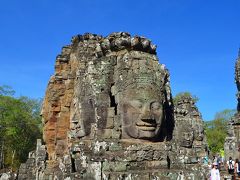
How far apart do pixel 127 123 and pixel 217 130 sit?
46.7 m

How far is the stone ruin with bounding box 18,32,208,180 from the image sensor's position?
7.56m

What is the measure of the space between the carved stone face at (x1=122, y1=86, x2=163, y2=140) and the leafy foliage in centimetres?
2809

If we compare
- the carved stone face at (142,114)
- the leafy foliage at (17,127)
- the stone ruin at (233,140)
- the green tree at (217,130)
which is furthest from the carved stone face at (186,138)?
the green tree at (217,130)

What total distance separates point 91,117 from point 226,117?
163 feet

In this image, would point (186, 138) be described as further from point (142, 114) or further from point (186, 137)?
point (142, 114)

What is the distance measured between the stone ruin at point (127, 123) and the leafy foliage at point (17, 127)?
27.4 m

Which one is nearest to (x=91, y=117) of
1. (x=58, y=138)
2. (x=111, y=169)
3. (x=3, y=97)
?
(x=111, y=169)

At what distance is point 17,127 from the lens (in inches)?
1433

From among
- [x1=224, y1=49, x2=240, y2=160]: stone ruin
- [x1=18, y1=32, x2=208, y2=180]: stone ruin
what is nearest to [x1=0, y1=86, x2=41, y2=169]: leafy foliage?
[x1=224, y1=49, x2=240, y2=160]: stone ruin

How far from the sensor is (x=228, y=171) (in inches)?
705

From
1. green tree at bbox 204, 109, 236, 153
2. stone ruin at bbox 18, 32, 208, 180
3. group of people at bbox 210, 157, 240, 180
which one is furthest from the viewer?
green tree at bbox 204, 109, 236, 153

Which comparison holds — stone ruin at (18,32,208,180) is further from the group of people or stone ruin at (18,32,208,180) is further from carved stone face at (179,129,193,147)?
the group of people

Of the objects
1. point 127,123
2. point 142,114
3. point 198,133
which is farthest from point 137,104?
point 198,133

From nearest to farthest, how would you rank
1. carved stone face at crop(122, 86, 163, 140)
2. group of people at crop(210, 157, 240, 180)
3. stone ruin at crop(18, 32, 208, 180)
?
stone ruin at crop(18, 32, 208, 180) → carved stone face at crop(122, 86, 163, 140) → group of people at crop(210, 157, 240, 180)
